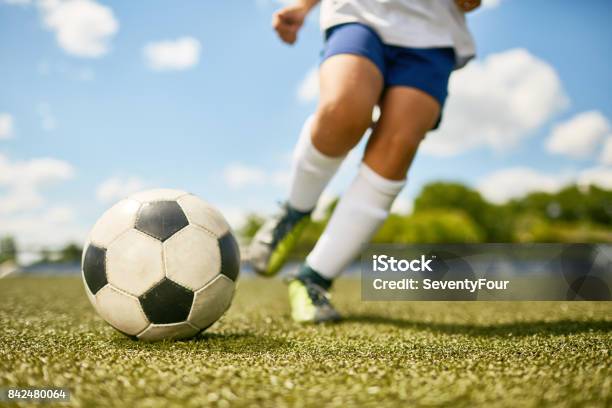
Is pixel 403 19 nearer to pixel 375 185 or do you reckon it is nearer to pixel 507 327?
pixel 375 185

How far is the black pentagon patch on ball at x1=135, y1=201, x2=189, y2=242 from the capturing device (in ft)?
6.13

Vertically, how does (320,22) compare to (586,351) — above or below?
above

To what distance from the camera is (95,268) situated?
74.8 inches

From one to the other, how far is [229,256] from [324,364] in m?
0.71

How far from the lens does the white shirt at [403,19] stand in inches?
90.5

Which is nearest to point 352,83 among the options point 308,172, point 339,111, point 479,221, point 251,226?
point 339,111

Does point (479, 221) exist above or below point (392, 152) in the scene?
below

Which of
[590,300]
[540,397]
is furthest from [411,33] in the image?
[590,300]

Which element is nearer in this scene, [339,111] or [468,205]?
[339,111]

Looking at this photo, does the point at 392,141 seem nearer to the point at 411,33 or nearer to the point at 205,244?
the point at 411,33

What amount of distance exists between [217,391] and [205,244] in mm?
868

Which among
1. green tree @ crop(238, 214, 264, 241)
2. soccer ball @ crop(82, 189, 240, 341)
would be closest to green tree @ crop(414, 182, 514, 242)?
green tree @ crop(238, 214, 264, 241)

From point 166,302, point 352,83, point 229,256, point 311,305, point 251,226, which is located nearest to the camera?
point 166,302

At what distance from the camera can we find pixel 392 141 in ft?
7.50
